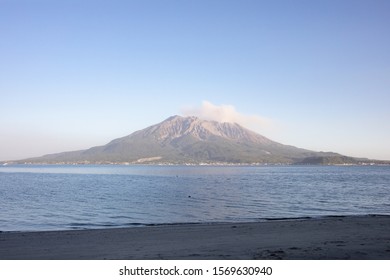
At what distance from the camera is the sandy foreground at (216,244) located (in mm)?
11953

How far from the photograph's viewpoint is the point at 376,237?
51.6ft

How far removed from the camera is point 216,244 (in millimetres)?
14430

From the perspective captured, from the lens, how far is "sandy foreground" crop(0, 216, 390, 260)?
1195cm

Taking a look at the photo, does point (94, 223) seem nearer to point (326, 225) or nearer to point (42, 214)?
point (42, 214)

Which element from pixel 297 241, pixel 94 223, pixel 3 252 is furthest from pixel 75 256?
pixel 94 223

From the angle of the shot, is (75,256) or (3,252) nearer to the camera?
(75,256)

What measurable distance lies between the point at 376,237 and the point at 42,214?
24.0 m

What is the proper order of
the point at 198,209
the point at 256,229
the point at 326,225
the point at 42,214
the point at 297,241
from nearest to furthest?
the point at 297,241, the point at 256,229, the point at 326,225, the point at 42,214, the point at 198,209

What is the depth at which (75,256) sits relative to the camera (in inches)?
496

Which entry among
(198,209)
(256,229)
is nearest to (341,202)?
(198,209)
